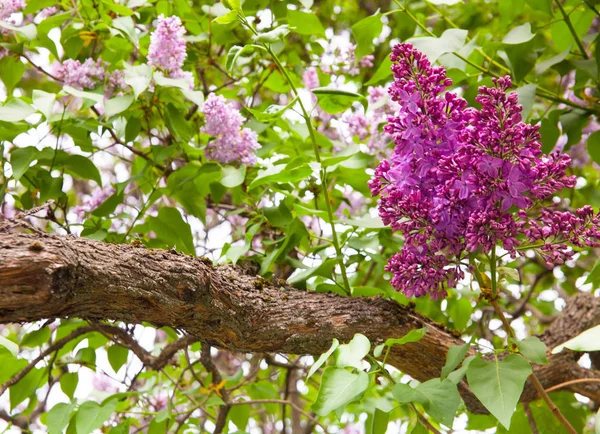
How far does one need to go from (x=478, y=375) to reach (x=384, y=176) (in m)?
Result: 0.27

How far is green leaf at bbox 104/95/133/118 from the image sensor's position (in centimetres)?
103

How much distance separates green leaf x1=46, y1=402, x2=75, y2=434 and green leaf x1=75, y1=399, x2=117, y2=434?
0.02 metres

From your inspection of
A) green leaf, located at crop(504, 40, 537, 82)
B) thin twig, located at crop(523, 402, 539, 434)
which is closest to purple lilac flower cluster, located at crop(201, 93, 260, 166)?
green leaf, located at crop(504, 40, 537, 82)

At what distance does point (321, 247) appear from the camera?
115 centimetres

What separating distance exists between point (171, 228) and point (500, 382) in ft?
2.11

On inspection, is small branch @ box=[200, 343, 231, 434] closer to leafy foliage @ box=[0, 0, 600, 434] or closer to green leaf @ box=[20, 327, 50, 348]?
leafy foliage @ box=[0, 0, 600, 434]

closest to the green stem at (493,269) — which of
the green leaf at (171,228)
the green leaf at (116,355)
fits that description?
the green leaf at (171,228)

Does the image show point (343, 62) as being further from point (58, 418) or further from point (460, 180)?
point (58, 418)

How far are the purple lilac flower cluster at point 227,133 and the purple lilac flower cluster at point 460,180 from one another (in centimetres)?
40

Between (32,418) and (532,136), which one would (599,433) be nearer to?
(532,136)

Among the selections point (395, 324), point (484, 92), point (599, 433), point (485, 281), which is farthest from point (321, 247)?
point (599, 433)

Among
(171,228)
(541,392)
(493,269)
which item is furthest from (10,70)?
(541,392)

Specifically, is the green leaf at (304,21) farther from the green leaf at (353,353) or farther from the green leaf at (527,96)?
the green leaf at (353,353)

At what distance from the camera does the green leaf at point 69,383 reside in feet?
4.27
